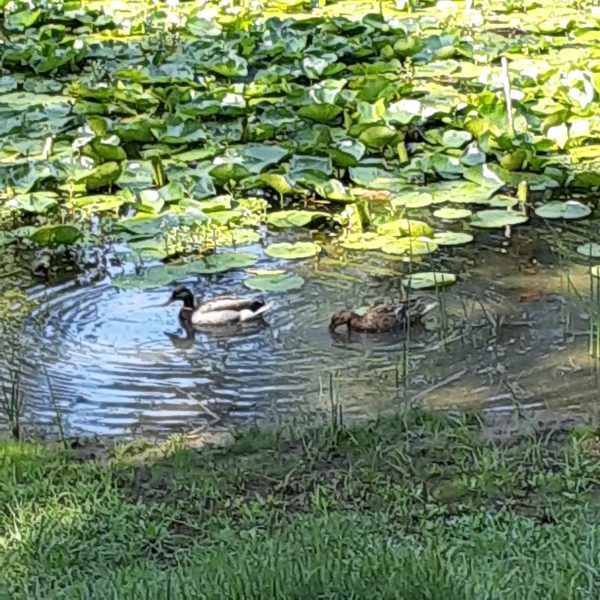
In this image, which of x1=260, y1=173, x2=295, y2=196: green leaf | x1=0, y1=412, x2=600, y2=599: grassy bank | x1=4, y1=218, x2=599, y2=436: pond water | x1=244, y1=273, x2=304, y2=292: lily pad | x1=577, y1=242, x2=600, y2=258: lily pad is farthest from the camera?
x1=260, y1=173, x2=295, y2=196: green leaf

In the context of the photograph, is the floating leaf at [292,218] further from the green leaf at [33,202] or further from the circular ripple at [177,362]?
the green leaf at [33,202]

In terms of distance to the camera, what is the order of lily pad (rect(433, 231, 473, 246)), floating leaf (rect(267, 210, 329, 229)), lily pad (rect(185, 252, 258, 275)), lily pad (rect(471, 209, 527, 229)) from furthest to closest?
floating leaf (rect(267, 210, 329, 229)) → lily pad (rect(471, 209, 527, 229)) → lily pad (rect(433, 231, 473, 246)) → lily pad (rect(185, 252, 258, 275))

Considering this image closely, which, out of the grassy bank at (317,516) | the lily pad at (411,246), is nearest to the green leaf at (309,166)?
the lily pad at (411,246)

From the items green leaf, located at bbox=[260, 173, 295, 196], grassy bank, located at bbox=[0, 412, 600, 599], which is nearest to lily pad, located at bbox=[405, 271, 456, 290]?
green leaf, located at bbox=[260, 173, 295, 196]

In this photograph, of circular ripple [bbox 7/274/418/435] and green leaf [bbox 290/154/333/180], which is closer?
circular ripple [bbox 7/274/418/435]

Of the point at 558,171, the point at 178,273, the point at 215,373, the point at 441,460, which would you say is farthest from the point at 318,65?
the point at 441,460

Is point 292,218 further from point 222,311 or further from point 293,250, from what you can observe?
point 222,311

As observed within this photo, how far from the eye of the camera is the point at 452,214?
6.34 m

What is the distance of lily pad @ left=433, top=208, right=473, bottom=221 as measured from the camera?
6.33 metres

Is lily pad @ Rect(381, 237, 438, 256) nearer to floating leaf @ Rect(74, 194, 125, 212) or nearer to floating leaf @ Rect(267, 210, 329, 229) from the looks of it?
floating leaf @ Rect(267, 210, 329, 229)

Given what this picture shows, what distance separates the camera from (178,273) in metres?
5.86

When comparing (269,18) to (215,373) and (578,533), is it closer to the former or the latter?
(215,373)

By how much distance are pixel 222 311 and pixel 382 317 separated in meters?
0.65

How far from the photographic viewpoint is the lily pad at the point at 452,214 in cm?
633
